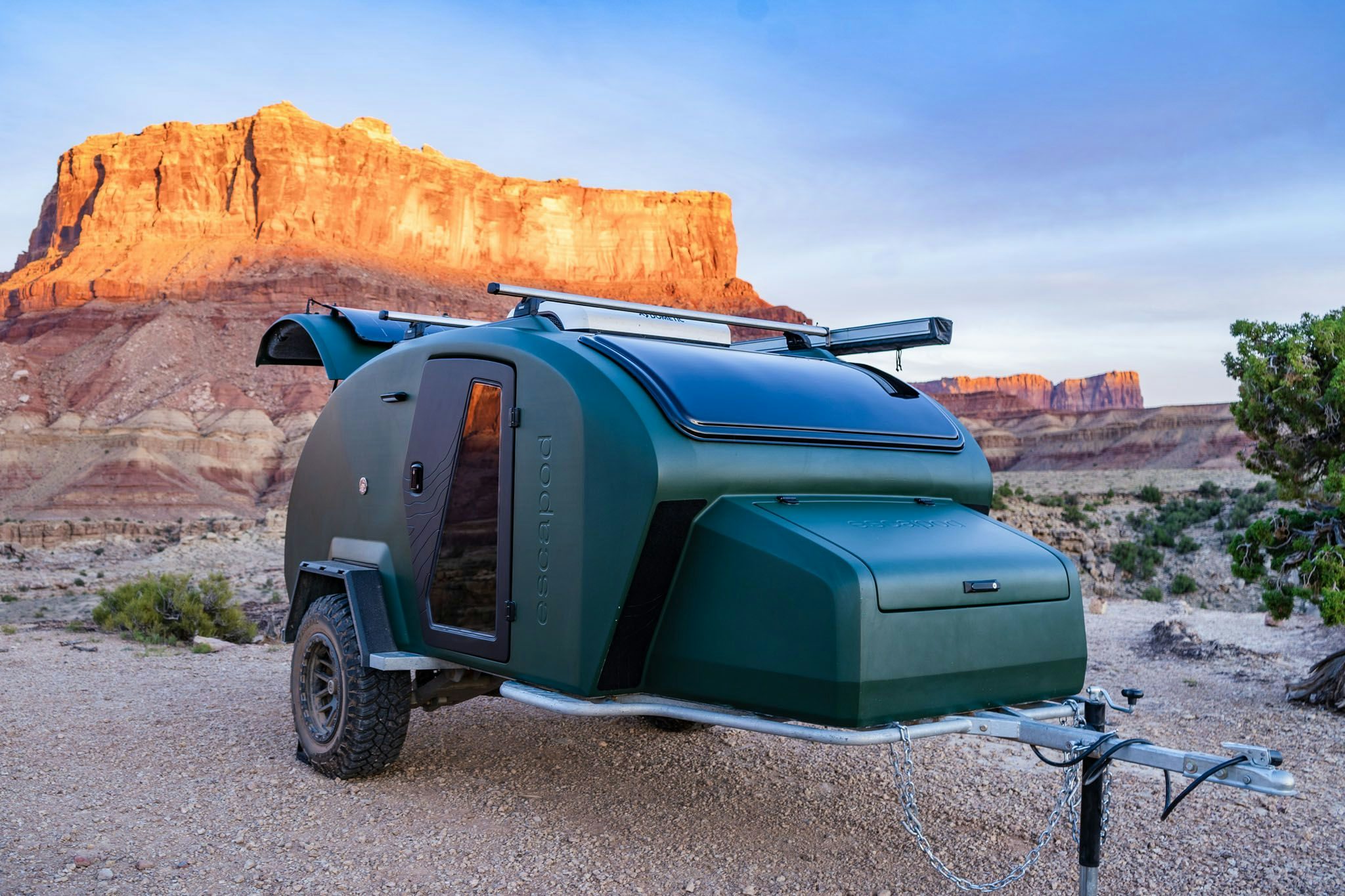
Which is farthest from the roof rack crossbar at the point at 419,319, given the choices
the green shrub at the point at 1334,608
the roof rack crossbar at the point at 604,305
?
the green shrub at the point at 1334,608

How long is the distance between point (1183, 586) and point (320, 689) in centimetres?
1866

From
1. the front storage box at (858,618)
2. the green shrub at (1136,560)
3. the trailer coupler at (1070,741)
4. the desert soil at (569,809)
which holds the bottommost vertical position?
the green shrub at (1136,560)

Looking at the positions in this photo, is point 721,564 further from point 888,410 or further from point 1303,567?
point 1303,567

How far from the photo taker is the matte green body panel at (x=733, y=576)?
12.2ft

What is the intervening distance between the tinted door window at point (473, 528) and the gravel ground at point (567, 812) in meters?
1.04

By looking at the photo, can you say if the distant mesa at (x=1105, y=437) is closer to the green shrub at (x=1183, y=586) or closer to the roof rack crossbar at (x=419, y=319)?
the green shrub at (x=1183, y=586)

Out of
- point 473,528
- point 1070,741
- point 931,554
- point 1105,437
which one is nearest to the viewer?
point 1070,741

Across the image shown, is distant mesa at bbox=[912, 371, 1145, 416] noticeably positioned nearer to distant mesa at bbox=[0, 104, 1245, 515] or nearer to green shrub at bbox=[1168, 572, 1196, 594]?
distant mesa at bbox=[0, 104, 1245, 515]

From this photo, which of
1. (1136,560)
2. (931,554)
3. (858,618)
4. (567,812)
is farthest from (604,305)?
Result: (1136,560)

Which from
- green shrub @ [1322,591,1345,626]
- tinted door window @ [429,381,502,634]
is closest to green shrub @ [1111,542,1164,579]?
green shrub @ [1322,591,1345,626]

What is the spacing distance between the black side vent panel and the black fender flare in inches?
69.5

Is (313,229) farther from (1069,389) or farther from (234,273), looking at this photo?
(1069,389)

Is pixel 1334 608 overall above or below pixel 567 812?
above

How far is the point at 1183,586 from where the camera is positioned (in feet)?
66.1
